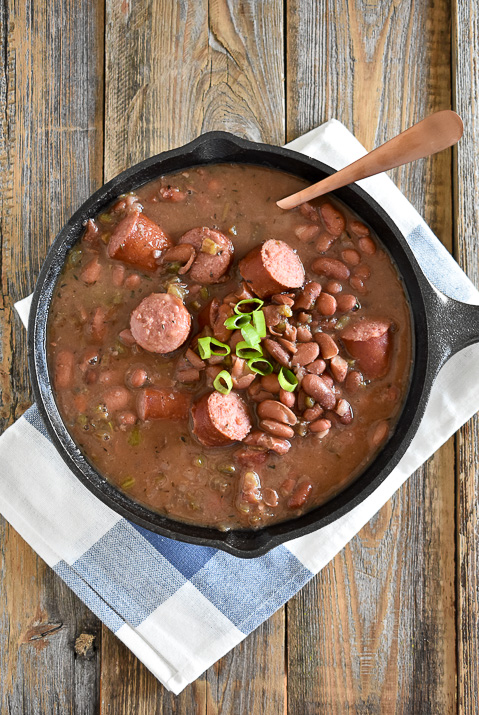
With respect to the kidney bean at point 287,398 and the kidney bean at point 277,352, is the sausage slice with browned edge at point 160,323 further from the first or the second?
the kidney bean at point 287,398

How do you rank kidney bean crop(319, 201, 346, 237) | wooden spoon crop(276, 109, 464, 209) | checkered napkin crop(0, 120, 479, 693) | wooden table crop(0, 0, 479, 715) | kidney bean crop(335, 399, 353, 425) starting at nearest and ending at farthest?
wooden spoon crop(276, 109, 464, 209) < kidney bean crop(335, 399, 353, 425) < kidney bean crop(319, 201, 346, 237) < checkered napkin crop(0, 120, 479, 693) < wooden table crop(0, 0, 479, 715)

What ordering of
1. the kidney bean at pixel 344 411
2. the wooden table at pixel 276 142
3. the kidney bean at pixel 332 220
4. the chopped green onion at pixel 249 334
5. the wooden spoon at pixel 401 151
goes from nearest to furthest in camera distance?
the wooden spoon at pixel 401 151 → the chopped green onion at pixel 249 334 → the kidney bean at pixel 344 411 → the kidney bean at pixel 332 220 → the wooden table at pixel 276 142

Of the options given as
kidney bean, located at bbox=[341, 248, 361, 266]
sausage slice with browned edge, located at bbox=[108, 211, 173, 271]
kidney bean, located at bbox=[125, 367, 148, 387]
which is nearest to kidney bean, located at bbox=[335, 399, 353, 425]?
kidney bean, located at bbox=[341, 248, 361, 266]

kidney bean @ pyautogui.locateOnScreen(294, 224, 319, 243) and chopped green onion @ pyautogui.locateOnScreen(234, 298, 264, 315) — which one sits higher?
kidney bean @ pyautogui.locateOnScreen(294, 224, 319, 243)

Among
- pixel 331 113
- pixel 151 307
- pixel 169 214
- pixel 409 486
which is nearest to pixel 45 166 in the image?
pixel 169 214

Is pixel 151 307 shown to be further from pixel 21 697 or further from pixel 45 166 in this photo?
pixel 21 697

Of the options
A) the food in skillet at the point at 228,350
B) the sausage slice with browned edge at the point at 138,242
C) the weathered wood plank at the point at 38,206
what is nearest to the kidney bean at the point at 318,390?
the food in skillet at the point at 228,350

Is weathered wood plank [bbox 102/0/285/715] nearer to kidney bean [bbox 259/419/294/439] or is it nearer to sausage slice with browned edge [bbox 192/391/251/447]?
sausage slice with browned edge [bbox 192/391/251/447]
